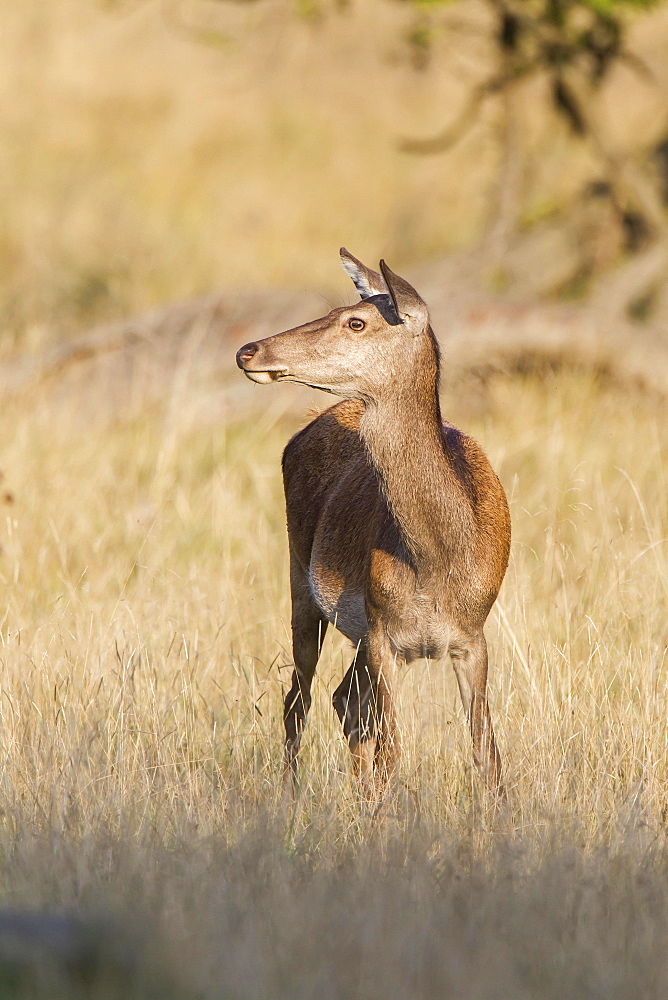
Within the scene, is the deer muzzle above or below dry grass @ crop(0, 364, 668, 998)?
above

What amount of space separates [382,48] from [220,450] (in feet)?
53.5

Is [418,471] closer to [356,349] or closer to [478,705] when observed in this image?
[356,349]

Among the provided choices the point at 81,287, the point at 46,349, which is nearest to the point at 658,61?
the point at 81,287

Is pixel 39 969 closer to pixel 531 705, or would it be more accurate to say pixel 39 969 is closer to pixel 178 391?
pixel 531 705

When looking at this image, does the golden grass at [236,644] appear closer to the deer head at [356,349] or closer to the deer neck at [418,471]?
the deer neck at [418,471]

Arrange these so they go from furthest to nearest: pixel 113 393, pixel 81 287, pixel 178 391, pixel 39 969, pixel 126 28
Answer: pixel 126 28, pixel 81 287, pixel 113 393, pixel 178 391, pixel 39 969

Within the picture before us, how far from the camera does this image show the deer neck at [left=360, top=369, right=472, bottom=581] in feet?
13.4

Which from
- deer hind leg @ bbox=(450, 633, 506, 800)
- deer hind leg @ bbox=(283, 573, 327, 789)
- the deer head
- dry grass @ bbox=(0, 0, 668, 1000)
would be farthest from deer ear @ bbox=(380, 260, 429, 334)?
deer hind leg @ bbox=(283, 573, 327, 789)

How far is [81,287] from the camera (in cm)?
1414

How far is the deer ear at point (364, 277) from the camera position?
4180 millimetres

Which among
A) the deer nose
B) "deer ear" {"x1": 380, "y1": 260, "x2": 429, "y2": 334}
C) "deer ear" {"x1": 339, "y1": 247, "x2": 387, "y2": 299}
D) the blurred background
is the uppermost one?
the blurred background

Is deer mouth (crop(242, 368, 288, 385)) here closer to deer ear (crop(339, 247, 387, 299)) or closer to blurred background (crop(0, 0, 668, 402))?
deer ear (crop(339, 247, 387, 299))

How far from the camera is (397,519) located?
4.17m

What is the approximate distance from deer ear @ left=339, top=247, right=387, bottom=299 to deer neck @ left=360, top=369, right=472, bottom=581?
33 cm
